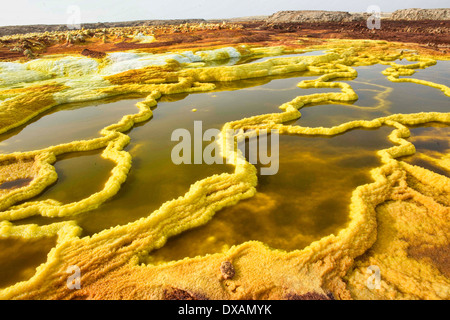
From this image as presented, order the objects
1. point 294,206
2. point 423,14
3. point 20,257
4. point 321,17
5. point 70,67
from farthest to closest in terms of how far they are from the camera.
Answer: point 321,17 → point 423,14 → point 70,67 → point 294,206 → point 20,257

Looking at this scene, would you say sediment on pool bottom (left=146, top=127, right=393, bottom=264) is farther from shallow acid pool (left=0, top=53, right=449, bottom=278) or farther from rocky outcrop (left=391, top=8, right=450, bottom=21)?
rocky outcrop (left=391, top=8, right=450, bottom=21)

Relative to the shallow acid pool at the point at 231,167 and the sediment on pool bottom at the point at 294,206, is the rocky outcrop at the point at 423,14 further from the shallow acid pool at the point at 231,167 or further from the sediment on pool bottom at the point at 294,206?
the sediment on pool bottom at the point at 294,206

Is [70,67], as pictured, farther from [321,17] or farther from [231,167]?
[321,17]

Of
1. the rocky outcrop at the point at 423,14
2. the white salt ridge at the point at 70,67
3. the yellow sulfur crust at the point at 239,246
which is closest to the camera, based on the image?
the yellow sulfur crust at the point at 239,246

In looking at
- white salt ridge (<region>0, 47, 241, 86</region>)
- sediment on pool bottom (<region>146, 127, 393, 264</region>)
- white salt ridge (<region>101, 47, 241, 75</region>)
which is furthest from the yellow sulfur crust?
white salt ridge (<region>0, 47, 241, 86</region>)

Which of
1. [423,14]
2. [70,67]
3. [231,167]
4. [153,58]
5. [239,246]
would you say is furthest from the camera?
[423,14]

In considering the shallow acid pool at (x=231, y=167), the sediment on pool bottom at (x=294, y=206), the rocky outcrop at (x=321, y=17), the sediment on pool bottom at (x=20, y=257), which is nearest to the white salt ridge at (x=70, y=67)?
the shallow acid pool at (x=231, y=167)

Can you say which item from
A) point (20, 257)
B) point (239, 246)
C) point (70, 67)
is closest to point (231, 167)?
point (239, 246)

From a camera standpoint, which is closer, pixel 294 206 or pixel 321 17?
pixel 294 206

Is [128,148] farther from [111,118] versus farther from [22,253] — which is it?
[22,253]
